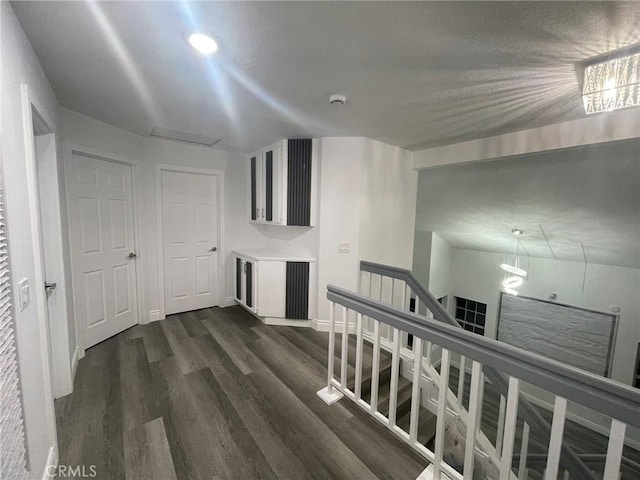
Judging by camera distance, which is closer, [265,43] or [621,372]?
[265,43]

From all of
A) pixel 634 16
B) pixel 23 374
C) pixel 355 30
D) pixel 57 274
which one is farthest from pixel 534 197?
pixel 57 274

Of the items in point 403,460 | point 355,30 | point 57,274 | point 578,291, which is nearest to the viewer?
point 355,30

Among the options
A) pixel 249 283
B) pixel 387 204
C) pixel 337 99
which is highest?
pixel 337 99

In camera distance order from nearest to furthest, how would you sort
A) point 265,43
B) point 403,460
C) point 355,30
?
point 355,30 → point 265,43 → point 403,460

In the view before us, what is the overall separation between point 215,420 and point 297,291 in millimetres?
1710

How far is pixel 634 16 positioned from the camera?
1153mm

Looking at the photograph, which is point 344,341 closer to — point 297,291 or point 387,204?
point 297,291

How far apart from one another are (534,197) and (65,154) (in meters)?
5.45

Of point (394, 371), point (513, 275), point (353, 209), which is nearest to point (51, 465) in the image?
point (394, 371)

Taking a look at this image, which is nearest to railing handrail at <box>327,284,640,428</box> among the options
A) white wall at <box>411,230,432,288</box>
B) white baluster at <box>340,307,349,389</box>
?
white baluster at <box>340,307,349,389</box>

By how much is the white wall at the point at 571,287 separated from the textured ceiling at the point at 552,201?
0.29 metres

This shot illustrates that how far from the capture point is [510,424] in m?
1.07

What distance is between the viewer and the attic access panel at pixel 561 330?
4.82 meters

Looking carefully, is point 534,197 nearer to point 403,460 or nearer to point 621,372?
point 403,460
